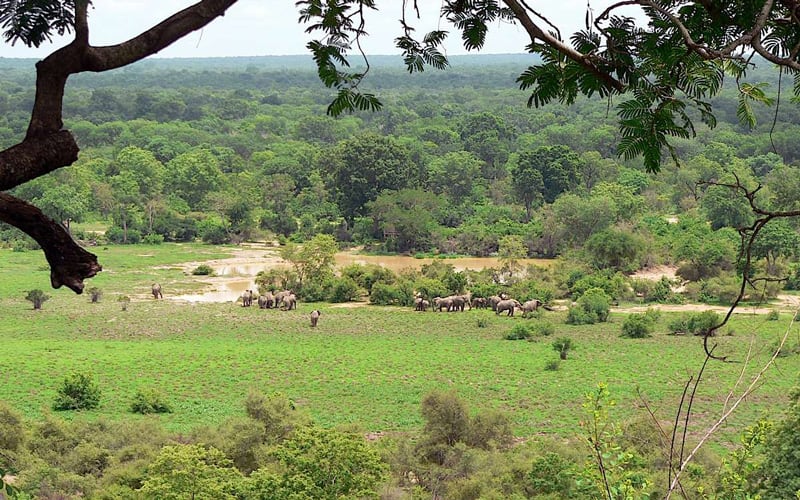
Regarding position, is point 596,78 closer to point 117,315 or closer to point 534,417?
point 534,417

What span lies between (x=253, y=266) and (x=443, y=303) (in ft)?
28.4

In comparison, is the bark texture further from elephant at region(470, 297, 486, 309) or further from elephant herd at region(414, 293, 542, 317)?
elephant at region(470, 297, 486, 309)

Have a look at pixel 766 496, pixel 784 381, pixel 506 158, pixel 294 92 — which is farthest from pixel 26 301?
pixel 294 92

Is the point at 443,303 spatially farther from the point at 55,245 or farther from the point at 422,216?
the point at 55,245

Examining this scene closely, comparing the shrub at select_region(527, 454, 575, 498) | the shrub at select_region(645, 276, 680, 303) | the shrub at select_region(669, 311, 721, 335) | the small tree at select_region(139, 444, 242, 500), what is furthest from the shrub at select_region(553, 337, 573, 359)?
the small tree at select_region(139, 444, 242, 500)

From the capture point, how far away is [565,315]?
2047cm

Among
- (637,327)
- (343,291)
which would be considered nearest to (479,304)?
(343,291)

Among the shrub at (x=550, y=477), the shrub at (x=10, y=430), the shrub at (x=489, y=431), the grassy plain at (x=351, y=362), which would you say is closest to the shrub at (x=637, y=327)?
the grassy plain at (x=351, y=362)

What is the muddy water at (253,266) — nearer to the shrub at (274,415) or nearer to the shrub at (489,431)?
the shrub at (274,415)

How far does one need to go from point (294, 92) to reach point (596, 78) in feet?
292

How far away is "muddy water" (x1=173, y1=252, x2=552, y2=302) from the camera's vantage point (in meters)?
23.4

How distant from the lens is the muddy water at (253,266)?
76.7ft

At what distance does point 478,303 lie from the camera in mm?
22047

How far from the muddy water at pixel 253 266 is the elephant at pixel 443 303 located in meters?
4.35
